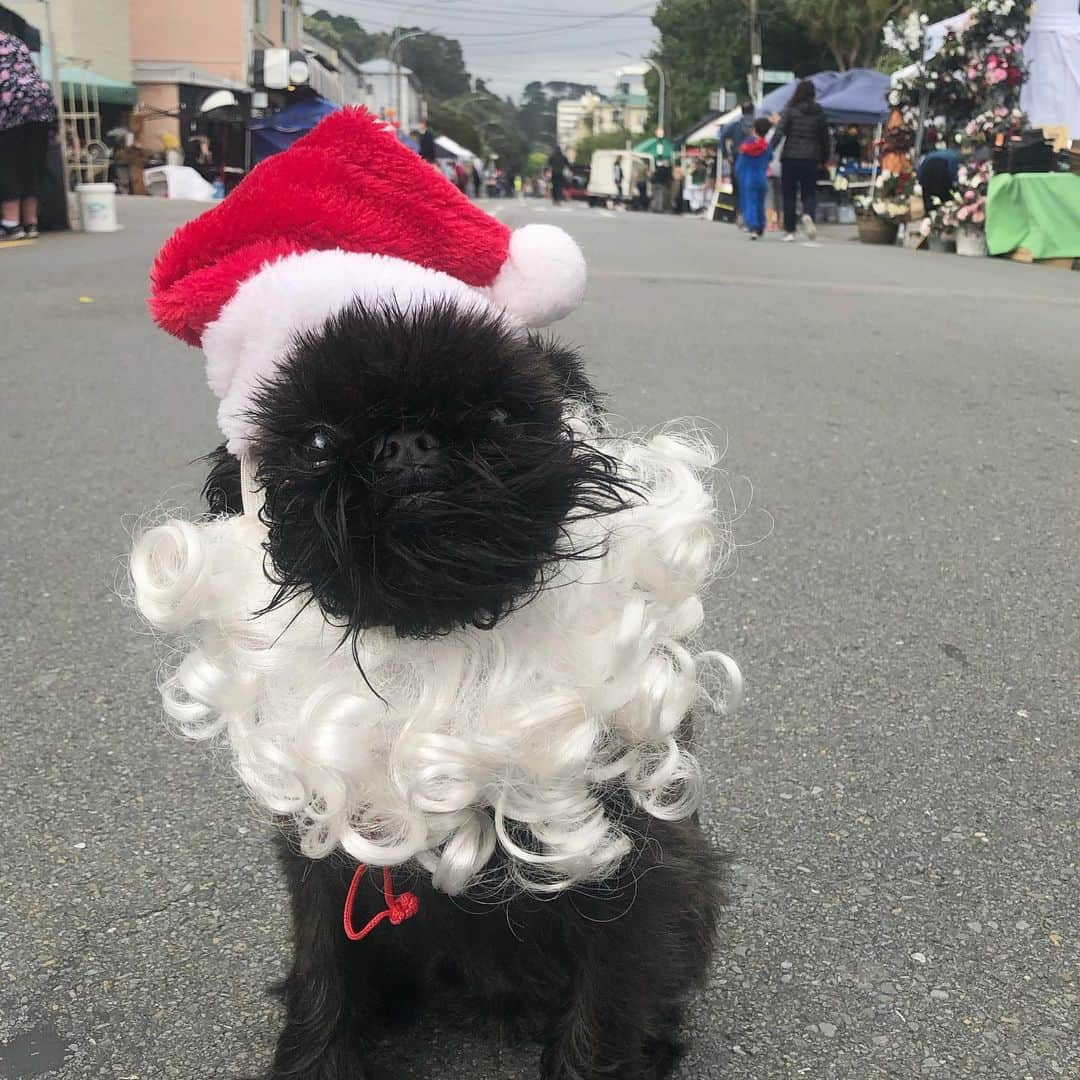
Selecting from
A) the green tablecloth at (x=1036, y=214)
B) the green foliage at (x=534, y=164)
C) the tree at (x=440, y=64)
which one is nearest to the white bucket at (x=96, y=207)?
the green tablecloth at (x=1036, y=214)

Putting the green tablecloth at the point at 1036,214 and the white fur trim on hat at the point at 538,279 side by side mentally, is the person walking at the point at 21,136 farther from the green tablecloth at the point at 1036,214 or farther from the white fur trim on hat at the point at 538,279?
the white fur trim on hat at the point at 538,279

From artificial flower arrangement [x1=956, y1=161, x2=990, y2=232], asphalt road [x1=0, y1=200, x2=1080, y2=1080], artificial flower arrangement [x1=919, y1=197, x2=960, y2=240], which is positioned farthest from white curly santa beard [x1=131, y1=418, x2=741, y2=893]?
artificial flower arrangement [x1=919, y1=197, x2=960, y2=240]

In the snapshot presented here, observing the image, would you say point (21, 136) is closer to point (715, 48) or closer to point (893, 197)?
point (893, 197)

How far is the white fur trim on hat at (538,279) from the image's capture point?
1.52 m

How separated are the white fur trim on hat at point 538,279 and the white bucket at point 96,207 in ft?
39.0

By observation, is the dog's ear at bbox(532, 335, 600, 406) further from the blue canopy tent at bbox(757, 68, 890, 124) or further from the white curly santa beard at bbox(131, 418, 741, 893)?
the blue canopy tent at bbox(757, 68, 890, 124)

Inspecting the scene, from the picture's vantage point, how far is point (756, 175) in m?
16.8

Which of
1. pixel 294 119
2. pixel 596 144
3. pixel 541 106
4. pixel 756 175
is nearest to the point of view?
pixel 294 119

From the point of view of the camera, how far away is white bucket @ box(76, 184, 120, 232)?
1213 centimetres

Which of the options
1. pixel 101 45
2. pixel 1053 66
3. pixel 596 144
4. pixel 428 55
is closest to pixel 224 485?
pixel 1053 66

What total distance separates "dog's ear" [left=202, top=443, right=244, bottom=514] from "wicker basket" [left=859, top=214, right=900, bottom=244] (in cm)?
1504

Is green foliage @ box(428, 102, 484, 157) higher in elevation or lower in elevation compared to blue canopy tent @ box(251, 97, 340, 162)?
lower

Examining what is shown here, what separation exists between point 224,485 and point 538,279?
48 cm

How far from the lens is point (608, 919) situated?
4.77 ft
